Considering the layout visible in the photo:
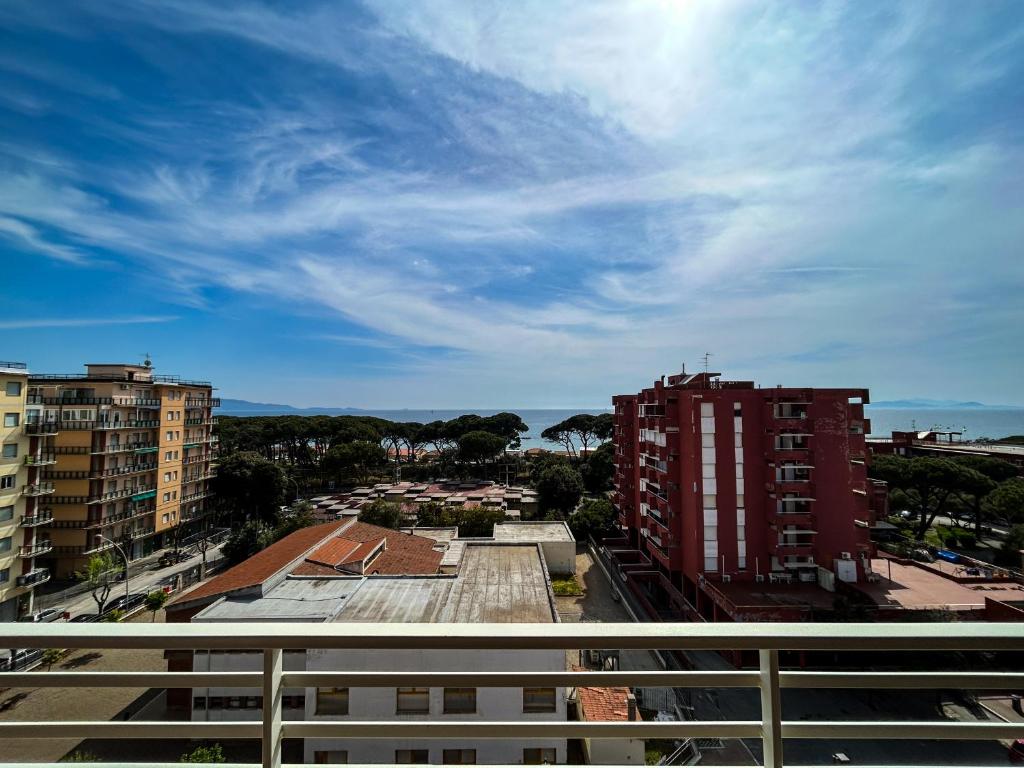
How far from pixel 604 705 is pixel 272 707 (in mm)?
13349

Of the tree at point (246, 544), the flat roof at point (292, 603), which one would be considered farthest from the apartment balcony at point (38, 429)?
the flat roof at point (292, 603)

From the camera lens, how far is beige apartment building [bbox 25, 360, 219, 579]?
2467 centimetres

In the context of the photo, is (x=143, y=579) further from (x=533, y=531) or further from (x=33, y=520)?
(x=533, y=531)

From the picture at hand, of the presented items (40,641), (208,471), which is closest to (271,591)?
(40,641)

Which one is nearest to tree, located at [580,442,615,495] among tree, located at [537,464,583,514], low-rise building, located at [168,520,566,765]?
tree, located at [537,464,583,514]

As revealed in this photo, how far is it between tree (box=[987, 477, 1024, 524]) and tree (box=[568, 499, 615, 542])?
20318 millimetres

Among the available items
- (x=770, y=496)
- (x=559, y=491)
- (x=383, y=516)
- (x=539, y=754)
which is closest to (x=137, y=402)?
(x=383, y=516)

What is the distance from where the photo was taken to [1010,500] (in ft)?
85.4

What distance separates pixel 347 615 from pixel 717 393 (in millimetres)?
15493

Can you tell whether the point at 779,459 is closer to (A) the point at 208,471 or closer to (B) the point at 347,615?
(B) the point at 347,615

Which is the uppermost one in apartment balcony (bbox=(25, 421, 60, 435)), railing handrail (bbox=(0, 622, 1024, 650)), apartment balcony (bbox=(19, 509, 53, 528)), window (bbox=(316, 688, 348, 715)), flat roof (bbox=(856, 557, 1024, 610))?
apartment balcony (bbox=(25, 421, 60, 435))

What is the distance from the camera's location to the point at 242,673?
5.08 ft

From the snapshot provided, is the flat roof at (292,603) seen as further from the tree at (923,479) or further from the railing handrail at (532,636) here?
the tree at (923,479)

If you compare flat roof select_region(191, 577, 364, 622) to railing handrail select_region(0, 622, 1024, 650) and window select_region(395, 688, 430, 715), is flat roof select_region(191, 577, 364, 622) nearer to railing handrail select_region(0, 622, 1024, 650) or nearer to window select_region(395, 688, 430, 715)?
window select_region(395, 688, 430, 715)
